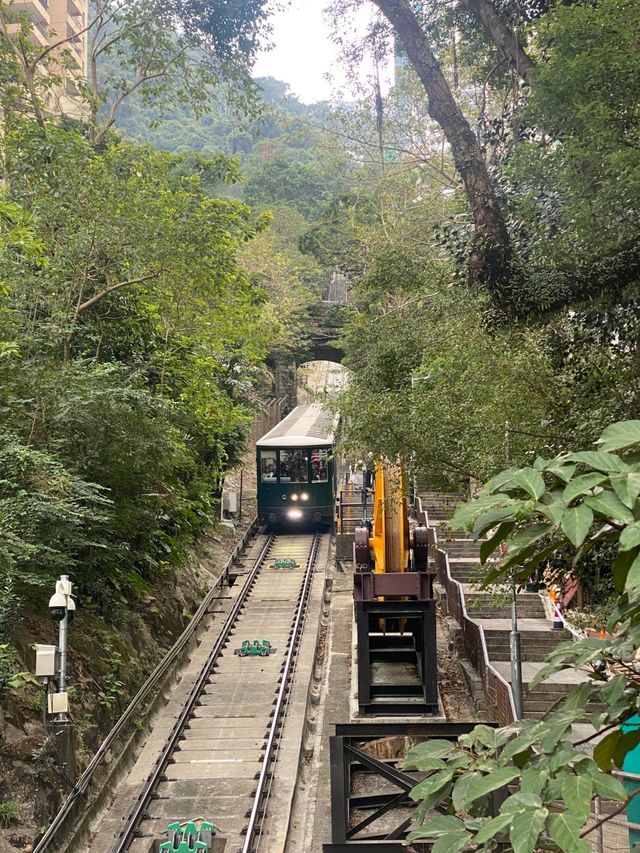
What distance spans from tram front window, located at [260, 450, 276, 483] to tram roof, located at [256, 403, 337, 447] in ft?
0.99

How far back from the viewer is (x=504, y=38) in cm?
1264

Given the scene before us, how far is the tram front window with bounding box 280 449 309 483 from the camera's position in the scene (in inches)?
1041

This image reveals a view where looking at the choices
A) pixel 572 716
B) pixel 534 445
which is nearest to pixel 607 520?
pixel 572 716

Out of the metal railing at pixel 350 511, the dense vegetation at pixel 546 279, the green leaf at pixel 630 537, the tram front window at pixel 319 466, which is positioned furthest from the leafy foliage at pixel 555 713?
the tram front window at pixel 319 466

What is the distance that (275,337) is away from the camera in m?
34.3

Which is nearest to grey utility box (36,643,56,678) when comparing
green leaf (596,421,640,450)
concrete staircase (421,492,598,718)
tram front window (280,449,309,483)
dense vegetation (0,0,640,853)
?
dense vegetation (0,0,640,853)

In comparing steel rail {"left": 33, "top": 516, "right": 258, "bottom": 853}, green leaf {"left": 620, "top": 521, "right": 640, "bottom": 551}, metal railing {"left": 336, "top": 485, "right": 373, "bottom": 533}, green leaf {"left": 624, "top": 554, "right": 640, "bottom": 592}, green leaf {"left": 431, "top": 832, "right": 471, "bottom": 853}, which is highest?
green leaf {"left": 620, "top": 521, "right": 640, "bottom": 551}

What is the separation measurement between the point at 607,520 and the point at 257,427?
37632 millimetres

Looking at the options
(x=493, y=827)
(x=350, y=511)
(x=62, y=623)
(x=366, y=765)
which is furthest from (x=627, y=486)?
(x=350, y=511)

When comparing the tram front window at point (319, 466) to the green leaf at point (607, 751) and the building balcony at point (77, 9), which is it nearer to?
the green leaf at point (607, 751)

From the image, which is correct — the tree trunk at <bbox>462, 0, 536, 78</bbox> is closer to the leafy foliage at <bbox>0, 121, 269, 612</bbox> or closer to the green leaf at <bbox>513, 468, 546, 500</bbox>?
the leafy foliage at <bbox>0, 121, 269, 612</bbox>

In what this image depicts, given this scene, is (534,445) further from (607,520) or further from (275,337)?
(275,337)

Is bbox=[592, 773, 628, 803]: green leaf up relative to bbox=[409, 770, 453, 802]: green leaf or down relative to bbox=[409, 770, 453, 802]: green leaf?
up

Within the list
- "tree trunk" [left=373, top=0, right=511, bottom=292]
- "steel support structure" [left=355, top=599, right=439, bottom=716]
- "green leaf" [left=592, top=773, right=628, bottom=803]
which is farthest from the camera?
"steel support structure" [left=355, top=599, right=439, bottom=716]
